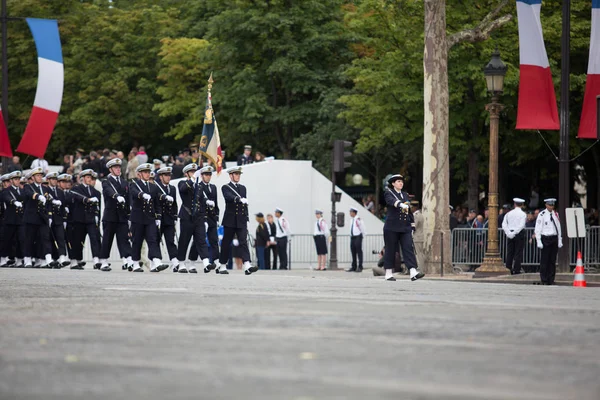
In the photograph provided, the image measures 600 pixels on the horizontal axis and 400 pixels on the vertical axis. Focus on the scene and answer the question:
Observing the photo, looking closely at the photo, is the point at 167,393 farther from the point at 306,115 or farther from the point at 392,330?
the point at 306,115

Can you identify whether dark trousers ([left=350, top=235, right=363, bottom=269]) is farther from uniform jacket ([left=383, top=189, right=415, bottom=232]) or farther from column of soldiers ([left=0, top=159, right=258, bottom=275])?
uniform jacket ([left=383, top=189, right=415, bottom=232])

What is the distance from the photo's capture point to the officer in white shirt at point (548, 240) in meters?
24.9

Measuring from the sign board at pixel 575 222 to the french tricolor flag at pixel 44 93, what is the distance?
12748mm

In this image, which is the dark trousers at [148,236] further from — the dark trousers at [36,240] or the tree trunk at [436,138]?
the tree trunk at [436,138]

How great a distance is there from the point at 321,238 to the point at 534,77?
15.1m

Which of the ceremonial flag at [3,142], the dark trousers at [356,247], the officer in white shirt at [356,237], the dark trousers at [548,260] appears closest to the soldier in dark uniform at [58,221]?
the ceremonial flag at [3,142]

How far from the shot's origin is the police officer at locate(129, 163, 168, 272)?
81.9 ft

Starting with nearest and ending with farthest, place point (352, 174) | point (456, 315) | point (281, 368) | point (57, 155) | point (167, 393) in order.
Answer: point (167, 393), point (281, 368), point (456, 315), point (352, 174), point (57, 155)

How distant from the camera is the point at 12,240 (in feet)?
100

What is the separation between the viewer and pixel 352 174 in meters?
59.3

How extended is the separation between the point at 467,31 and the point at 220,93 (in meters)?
27.3

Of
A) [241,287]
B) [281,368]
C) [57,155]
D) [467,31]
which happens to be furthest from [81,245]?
[57,155]

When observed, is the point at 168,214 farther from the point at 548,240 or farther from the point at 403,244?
the point at 548,240

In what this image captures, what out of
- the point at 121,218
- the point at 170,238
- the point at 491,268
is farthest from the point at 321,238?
the point at 170,238
